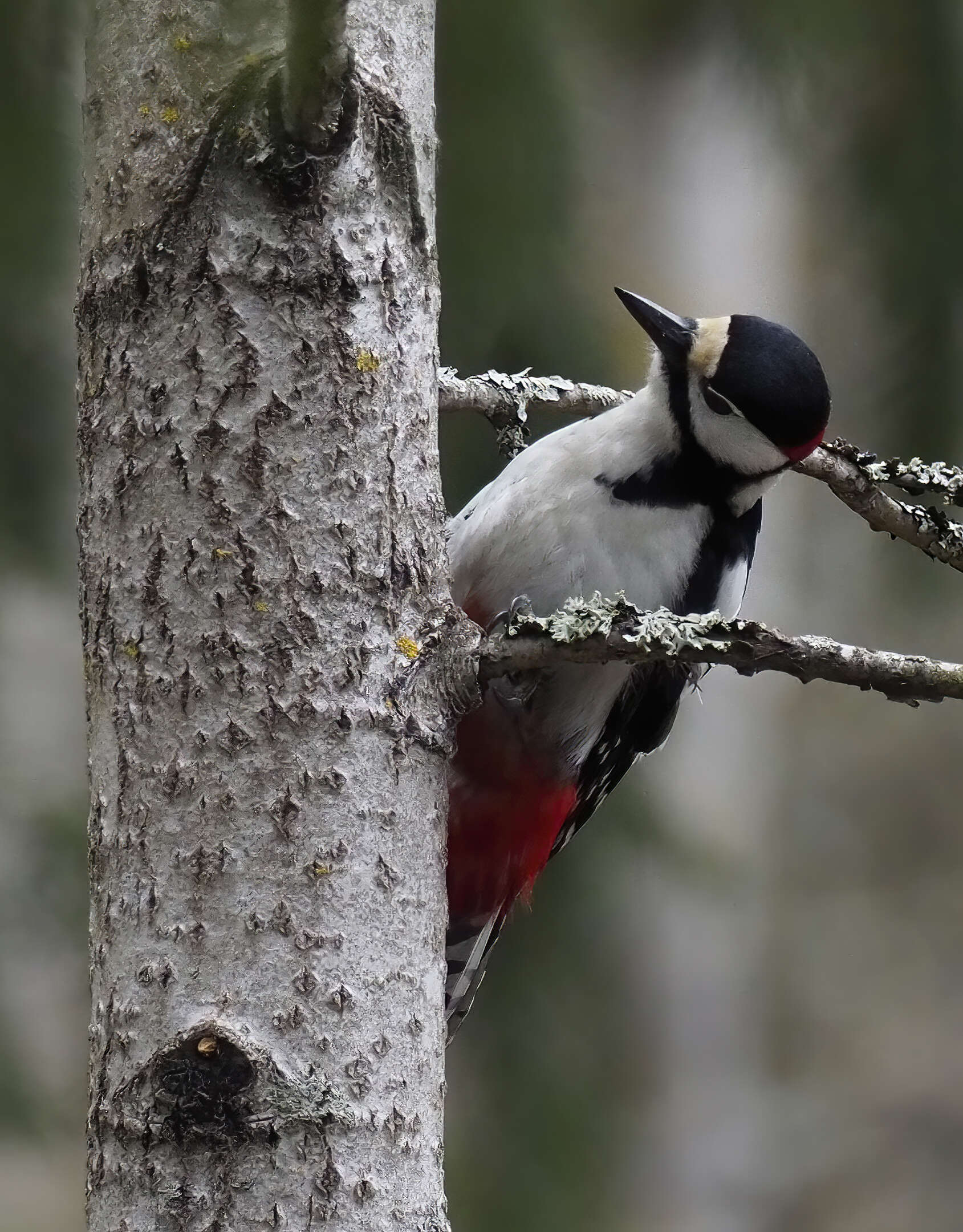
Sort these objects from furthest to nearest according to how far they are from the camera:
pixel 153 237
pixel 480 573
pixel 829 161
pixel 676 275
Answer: pixel 676 275 → pixel 829 161 → pixel 480 573 → pixel 153 237

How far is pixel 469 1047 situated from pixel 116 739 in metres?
1.14

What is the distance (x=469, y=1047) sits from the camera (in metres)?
1.96

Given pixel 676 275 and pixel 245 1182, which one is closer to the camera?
pixel 245 1182

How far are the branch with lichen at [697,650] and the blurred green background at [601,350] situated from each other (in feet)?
1.62

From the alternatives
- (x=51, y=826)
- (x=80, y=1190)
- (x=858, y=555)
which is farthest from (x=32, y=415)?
(x=80, y=1190)

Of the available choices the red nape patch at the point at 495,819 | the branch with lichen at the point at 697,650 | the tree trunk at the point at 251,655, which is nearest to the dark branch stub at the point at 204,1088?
the tree trunk at the point at 251,655

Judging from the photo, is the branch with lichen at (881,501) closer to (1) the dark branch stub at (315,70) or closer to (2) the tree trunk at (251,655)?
(2) the tree trunk at (251,655)

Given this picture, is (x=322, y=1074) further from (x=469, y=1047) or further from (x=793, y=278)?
(x=793, y=278)

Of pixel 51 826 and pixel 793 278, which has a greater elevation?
pixel 793 278

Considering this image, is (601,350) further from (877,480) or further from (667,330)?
(877,480)

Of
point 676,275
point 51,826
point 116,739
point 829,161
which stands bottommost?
point 51,826

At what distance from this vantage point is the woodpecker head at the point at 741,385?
1453mm

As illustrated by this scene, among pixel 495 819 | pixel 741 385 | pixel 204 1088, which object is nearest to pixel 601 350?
pixel 741 385

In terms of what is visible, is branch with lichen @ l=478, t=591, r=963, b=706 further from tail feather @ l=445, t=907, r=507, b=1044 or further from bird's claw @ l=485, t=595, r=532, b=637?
tail feather @ l=445, t=907, r=507, b=1044
